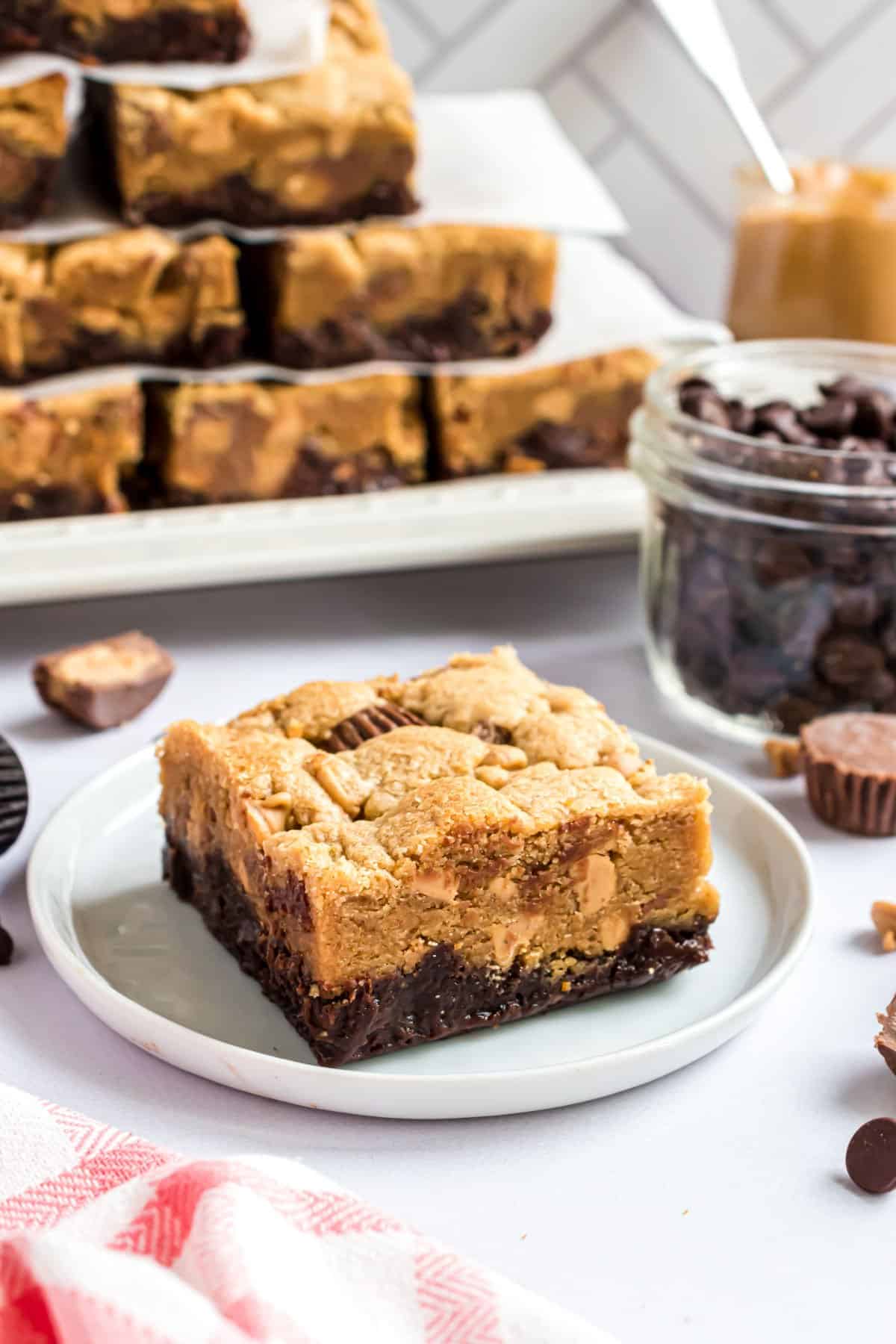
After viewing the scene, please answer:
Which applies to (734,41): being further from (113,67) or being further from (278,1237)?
(278,1237)

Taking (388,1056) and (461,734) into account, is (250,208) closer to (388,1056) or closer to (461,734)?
(461,734)

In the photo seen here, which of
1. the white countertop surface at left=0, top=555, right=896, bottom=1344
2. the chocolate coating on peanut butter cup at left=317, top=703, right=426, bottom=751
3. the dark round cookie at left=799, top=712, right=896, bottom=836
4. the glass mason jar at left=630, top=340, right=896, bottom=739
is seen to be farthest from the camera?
the glass mason jar at left=630, top=340, right=896, bottom=739

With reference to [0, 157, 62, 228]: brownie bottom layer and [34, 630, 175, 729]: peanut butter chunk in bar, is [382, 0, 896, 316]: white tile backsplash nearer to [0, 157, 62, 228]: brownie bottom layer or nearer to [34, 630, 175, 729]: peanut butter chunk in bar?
[0, 157, 62, 228]: brownie bottom layer

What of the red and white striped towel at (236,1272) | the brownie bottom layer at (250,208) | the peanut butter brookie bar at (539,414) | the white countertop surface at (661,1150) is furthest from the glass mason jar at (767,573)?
the red and white striped towel at (236,1272)

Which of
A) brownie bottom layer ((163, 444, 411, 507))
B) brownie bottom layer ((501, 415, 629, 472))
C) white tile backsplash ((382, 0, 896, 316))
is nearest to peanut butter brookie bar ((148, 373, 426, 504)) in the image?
brownie bottom layer ((163, 444, 411, 507))

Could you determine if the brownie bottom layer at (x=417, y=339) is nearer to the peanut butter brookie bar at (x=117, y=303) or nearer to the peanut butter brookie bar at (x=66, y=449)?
the peanut butter brookie bar at (x=117, y=303)

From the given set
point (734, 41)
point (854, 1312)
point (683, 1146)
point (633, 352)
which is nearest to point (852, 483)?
point (633, 352)
